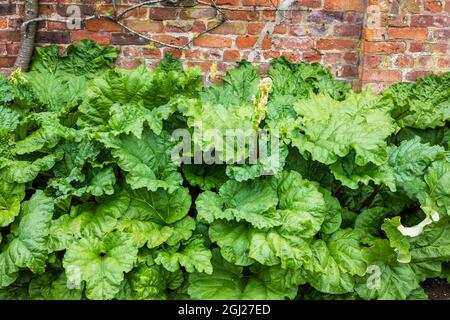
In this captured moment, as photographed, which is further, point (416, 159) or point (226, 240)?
point (416, 159)

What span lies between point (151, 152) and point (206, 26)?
3.98 feet

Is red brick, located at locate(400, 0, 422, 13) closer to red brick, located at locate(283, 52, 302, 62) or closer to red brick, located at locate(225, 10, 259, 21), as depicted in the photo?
red brick, located at locate(283, 52, 302, 62)

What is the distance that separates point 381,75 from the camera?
3480 millimetres

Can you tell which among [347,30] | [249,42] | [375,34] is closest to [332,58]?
[347,30]

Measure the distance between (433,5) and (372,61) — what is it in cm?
49

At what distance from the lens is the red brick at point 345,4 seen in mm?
3443

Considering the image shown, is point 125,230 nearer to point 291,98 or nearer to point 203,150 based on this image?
point 203,150

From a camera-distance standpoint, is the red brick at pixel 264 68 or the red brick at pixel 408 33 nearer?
the red brick at pixel 408 33

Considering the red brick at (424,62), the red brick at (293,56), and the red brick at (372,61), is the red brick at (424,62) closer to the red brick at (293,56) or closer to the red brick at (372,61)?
the red brick at (372,61)

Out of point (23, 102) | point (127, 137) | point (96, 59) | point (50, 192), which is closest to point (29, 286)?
point (50, 192)

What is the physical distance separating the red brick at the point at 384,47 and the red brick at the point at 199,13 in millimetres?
991

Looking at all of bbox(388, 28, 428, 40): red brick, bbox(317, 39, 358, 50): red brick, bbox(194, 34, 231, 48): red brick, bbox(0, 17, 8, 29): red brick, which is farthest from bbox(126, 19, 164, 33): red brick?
bbox(388, 28, 428, 40): red brick

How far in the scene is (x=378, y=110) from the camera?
9.53 feet

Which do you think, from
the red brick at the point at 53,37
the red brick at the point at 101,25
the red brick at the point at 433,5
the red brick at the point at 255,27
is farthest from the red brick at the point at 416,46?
the red brick at the point at 53,37
